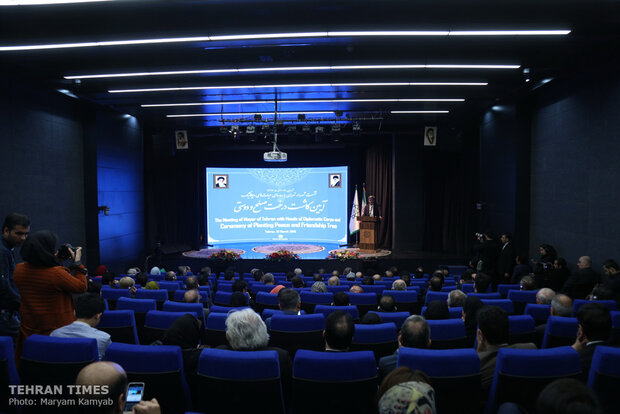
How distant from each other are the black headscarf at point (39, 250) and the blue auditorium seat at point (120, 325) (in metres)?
0.91

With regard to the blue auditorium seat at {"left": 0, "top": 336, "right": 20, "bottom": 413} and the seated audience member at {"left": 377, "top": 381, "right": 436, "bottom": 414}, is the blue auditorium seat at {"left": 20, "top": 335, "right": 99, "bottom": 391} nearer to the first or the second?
the blue auditorium seat at {"left": 0, "top": 336, "right": 20, "bottom": 413}

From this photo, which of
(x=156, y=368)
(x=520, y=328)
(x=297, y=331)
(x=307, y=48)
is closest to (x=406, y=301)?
(x=520, y=328)

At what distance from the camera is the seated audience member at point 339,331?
238 cm

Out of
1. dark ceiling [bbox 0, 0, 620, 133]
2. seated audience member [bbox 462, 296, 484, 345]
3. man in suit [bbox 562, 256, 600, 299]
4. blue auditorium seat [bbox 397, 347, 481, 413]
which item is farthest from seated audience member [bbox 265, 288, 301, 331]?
man in suit [bbox 562, 256, 600, 299]

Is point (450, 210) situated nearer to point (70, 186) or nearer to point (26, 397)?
point (70, 186)

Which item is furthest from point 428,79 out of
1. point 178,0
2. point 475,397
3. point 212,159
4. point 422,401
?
point 212,159

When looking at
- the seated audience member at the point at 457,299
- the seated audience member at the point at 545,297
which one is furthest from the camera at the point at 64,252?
the seated audience member at the point at 545,297

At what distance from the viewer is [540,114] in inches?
371

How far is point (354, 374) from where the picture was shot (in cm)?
194

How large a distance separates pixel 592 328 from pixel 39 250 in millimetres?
3487

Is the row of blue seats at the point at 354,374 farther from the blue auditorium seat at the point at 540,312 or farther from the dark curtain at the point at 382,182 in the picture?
the dark curtain at the point at 382,182

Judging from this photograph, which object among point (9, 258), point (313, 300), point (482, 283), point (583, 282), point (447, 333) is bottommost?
point (583, 282)

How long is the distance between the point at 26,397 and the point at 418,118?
1214 cm

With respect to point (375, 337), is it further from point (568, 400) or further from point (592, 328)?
point (568, 400)
